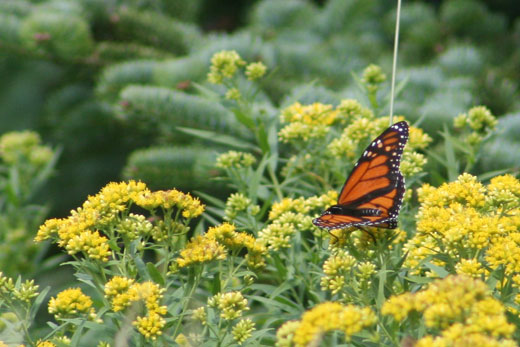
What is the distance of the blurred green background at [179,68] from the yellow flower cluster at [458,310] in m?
1.63

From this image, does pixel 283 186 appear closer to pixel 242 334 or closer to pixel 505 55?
pixel 242 334

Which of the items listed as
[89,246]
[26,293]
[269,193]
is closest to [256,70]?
[269,193]

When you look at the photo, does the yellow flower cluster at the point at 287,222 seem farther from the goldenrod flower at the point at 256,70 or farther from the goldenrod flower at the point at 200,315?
the goldenrod flower at the point at 256,70

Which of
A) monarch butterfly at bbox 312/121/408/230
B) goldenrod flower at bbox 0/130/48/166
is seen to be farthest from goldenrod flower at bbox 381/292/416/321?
goldenrod flower at bbox 0/130/48/166

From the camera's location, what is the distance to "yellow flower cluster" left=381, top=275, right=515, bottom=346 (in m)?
1.03

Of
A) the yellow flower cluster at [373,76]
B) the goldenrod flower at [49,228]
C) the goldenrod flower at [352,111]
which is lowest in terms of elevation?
the goldenrod flower at [49,228]

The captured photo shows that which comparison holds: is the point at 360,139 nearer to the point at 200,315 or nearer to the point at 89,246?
the point at 200,315

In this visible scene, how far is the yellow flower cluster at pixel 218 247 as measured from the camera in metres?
1.47

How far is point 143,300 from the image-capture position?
4.48ft

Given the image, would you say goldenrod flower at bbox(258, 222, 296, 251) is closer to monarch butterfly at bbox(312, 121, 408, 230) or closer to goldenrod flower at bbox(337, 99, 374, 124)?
monarch butterfly at bbox(312, 121, 408, 230)

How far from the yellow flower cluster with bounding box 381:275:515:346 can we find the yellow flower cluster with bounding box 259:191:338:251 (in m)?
0.61

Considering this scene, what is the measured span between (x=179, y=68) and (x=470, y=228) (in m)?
2.08

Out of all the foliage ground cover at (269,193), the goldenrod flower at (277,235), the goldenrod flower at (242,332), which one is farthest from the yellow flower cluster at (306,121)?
the goldenrod flower at (242,332)

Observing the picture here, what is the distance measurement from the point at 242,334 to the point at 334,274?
0.87 feet
